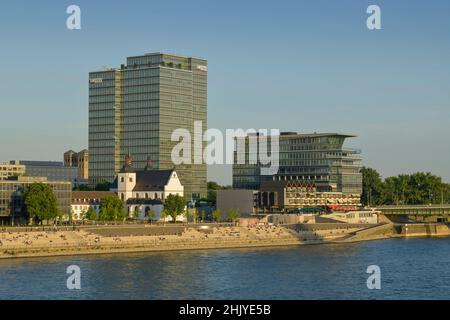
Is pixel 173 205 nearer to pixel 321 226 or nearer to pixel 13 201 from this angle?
pixel 321 226

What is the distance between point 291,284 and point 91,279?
22461 millimetres

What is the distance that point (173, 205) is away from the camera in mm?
191750

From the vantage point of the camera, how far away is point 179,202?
634 feet

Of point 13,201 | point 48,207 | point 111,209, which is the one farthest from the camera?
point 111,209

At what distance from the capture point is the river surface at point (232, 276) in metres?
85.2

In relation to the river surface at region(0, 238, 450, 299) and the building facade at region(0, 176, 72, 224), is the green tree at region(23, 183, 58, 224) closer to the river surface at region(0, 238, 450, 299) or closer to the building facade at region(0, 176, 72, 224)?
the building facade at region(0, 176, 72, 224)

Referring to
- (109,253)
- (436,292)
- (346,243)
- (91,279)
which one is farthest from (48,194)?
(436,292)

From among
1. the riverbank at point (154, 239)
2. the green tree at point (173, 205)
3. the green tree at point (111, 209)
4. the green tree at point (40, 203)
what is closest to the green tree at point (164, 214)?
the green tree at point (173, 205)

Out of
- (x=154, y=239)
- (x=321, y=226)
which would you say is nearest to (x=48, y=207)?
(x=154, y=239)

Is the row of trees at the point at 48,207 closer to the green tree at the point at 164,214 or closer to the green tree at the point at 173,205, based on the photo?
the green tree at the point at 164,214

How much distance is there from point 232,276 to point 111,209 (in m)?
84.0

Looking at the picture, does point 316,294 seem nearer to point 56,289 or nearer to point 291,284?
point 291,284

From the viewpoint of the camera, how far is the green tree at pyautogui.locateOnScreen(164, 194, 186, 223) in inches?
7510

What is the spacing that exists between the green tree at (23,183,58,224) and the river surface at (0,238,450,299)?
35.0 meters
